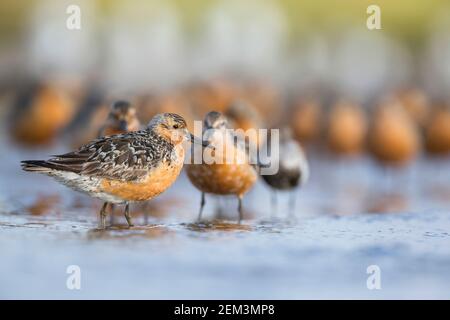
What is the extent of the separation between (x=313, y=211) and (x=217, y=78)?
1304 cm

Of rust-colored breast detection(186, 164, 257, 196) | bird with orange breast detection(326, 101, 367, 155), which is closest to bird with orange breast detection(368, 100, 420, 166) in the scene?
bird with orange breast detection(326, 101, 367, 155)

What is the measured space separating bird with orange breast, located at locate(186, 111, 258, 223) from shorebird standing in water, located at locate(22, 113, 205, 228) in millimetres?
1108

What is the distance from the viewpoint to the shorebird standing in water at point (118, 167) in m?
7.30

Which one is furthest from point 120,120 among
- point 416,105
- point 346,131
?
point 416,105

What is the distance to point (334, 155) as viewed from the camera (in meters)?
16.3

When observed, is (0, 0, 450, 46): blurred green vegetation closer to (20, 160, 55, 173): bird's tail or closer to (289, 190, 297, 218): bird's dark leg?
(289, 190, 297, 218): bird's dark leg

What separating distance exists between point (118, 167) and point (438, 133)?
1040 cm

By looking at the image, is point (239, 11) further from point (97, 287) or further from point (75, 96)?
point (97, 287)

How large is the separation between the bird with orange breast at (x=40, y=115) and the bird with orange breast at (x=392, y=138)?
5692 millimetres

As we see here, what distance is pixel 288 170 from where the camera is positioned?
10930mm

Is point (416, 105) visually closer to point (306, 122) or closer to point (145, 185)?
point (306, 122)

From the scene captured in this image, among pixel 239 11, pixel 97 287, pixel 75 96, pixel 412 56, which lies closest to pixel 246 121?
pixel 97 287

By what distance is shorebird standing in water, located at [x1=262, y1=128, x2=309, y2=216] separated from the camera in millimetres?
10836

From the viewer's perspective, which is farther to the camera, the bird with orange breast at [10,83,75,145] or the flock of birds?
the bird with orange breast at [10,83,75,145]
